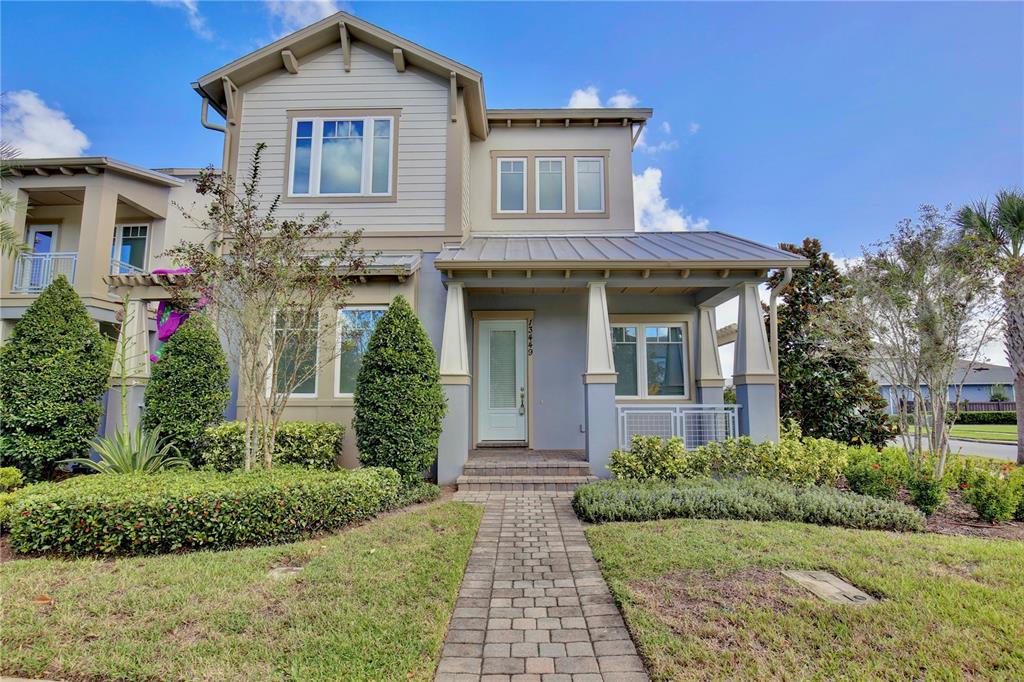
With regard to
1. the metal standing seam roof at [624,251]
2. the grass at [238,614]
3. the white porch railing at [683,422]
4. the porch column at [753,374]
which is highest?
the metal standing seam roof at [624,251]

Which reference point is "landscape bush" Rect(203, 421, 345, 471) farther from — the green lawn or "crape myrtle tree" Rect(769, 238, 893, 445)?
"crape myrtle tree" Rect(769, 238, 893, 445)

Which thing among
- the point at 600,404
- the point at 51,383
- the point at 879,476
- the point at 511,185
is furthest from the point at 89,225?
the point at 879,476

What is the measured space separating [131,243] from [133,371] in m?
8.23

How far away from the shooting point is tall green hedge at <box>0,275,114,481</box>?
7.81 metres

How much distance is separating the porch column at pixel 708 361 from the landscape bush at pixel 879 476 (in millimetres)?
2902

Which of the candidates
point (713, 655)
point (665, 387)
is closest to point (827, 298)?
point (665, 387)

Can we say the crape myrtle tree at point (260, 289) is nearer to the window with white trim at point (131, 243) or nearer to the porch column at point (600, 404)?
the porch column at point (600, 404)

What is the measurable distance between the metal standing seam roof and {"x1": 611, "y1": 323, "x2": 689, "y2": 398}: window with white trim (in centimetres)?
195

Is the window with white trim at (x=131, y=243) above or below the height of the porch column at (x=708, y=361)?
above

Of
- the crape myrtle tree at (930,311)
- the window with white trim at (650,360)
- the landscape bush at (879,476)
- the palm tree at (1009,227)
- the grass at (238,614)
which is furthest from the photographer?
the palm tree at (1009,227)

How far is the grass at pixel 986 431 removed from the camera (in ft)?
68.0

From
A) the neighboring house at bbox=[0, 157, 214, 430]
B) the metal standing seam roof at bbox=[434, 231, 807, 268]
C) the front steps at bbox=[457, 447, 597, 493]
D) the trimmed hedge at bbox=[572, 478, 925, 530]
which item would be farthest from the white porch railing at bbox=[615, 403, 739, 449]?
the neighboring house at bbox=[0, 157, 214, 430]

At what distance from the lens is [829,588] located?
12.9 ft

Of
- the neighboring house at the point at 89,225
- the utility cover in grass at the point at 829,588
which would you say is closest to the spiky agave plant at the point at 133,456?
the neighboring house at the point at 89,225
